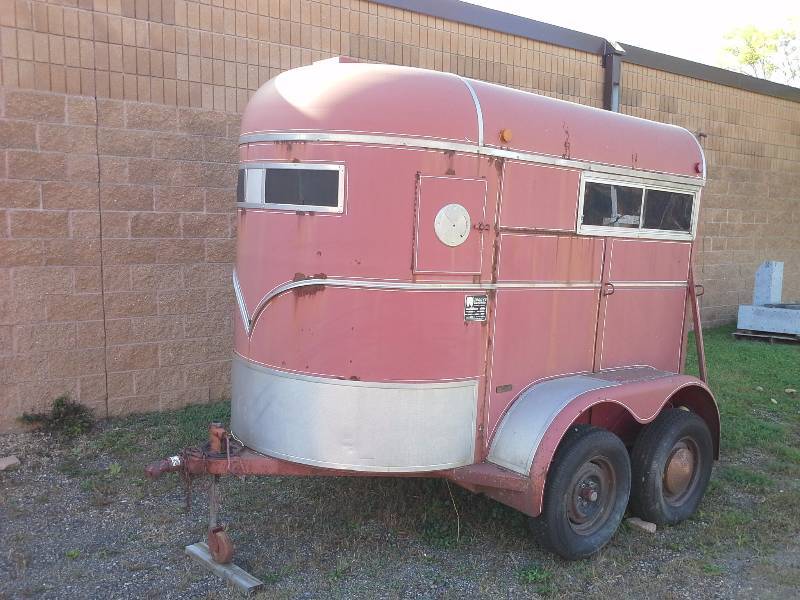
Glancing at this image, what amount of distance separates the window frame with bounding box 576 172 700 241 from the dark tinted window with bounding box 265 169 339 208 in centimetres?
162

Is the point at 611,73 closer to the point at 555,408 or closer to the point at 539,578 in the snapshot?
the point at 555,408

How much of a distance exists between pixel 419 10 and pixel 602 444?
5.48m

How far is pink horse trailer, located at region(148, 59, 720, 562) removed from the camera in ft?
12.5

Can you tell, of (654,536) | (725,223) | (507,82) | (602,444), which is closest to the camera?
(602,444)

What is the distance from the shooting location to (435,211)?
3875 millimetres

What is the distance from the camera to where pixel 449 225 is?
12.8ft

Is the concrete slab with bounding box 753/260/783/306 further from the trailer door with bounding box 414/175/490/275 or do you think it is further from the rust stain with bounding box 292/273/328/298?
the rust stain with bounding box 292/273/328/298

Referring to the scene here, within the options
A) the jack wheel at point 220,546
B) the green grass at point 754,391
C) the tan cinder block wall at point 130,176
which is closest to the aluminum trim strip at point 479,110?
the jack wheel at point 220,546

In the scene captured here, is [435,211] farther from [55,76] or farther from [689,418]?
[55,76]

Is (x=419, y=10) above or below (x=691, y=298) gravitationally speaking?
above

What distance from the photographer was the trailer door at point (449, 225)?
385cm

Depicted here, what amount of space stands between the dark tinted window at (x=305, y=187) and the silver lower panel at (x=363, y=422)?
922 mm

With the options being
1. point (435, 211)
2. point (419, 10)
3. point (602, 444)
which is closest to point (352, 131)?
point (435, 211)

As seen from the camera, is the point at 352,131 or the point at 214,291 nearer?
the point at 352,131
